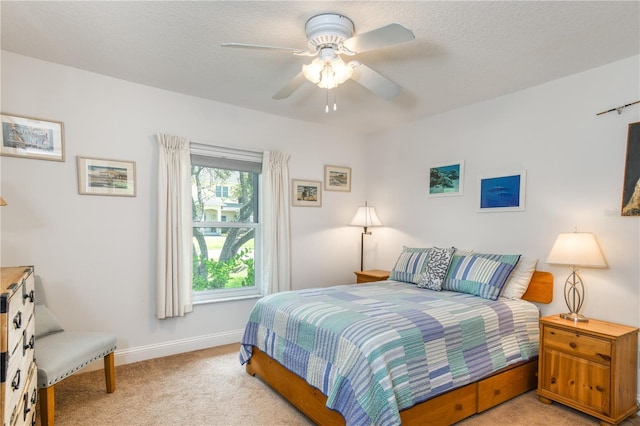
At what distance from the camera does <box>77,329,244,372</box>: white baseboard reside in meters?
3.06

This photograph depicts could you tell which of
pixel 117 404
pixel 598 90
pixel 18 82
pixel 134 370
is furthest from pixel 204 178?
pixel 598 90

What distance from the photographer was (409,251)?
374 cm

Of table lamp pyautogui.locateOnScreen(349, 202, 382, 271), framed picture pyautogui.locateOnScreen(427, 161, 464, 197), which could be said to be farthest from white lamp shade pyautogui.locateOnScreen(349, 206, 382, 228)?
framed picture pyautogui.locateOnScreen(427, 161, 464, 197)

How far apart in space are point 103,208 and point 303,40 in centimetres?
220

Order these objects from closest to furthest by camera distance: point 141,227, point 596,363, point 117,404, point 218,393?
point 596,363, point 117,404, point 218,393, point 141,227

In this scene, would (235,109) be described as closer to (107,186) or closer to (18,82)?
(107,186)

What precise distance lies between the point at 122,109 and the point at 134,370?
228 centimetres

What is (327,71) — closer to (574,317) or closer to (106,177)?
(106,177)

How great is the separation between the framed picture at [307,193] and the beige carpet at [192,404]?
199cm

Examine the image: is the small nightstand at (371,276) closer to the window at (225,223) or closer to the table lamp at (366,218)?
the table lamp at (366,218)

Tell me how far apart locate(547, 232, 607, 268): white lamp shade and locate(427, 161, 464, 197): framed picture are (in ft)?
4.02

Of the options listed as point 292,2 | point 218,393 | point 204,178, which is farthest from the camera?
point 204,178

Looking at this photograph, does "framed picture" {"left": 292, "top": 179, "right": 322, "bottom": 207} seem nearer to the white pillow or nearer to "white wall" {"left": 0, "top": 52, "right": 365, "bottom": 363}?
"white wall" {"left": 0, "top": 52, "right": 365, "bottom": 363}

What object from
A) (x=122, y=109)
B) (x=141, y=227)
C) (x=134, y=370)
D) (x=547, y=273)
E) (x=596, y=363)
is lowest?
(x=134, y=370)
